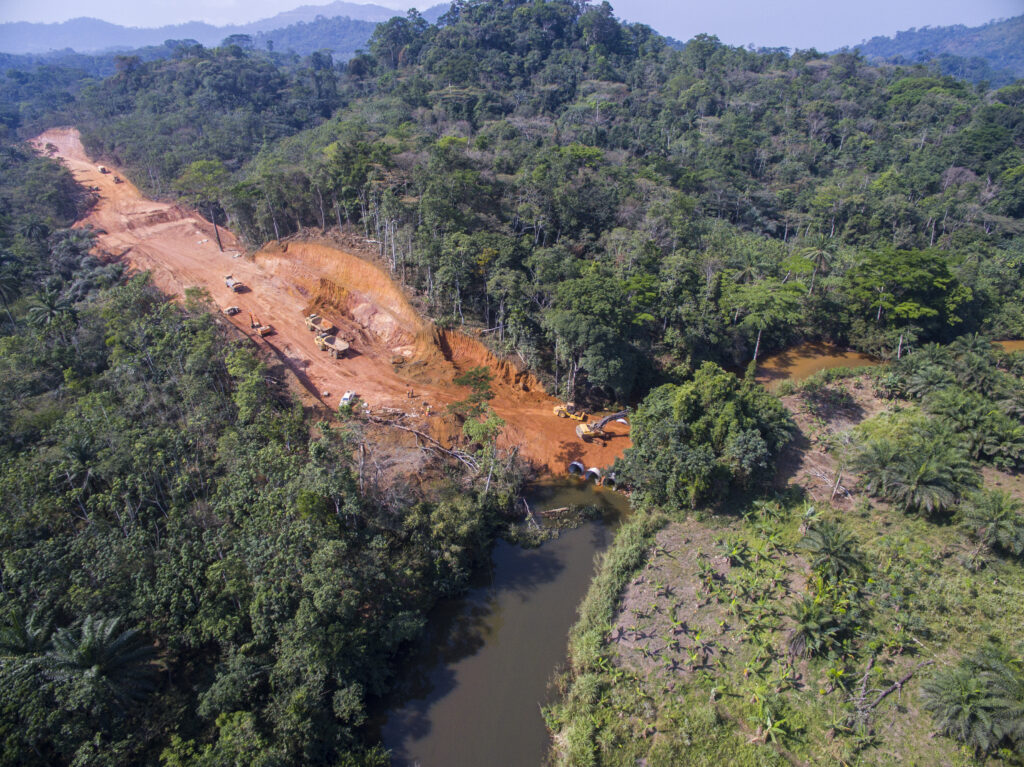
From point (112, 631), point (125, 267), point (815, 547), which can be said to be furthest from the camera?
point (125, 267)

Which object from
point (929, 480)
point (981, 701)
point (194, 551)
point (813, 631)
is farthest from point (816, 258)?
point (194, 551)

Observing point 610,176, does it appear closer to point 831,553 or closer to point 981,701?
point 831,553

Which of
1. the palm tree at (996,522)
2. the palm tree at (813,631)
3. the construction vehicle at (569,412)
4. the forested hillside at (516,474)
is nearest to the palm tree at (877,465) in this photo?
the forested hillside at (516,474)

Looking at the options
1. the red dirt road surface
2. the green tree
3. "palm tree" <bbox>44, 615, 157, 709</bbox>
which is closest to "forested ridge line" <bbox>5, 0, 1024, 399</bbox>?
the green tree

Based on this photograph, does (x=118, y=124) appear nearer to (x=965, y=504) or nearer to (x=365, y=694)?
(x=365, y=694)

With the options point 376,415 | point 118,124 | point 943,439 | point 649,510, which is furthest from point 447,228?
point 118,124
